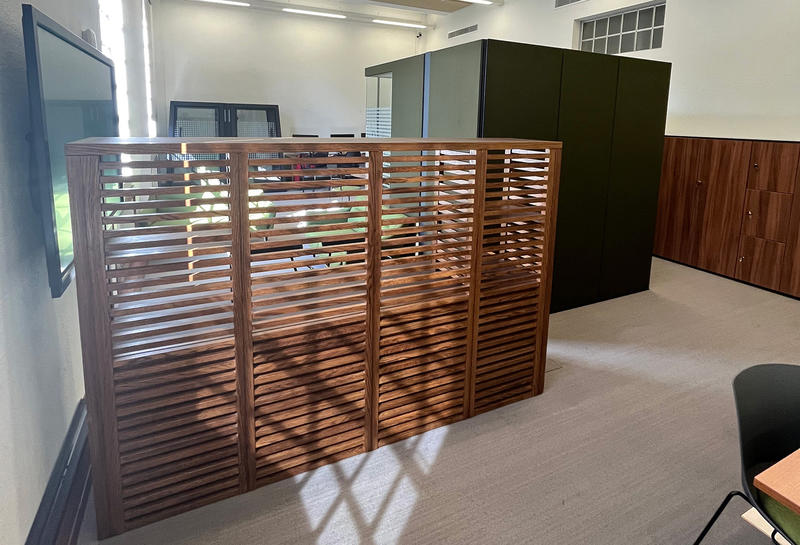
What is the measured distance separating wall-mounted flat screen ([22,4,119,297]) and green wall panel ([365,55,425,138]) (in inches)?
102

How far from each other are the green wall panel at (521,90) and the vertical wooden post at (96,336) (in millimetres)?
2699

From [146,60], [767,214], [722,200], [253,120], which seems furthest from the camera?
[253,120]

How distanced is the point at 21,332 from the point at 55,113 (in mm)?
783

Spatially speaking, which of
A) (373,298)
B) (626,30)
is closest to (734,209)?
(626,30)

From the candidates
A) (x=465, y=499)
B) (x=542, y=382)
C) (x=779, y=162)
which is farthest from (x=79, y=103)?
(x=779, y=162)

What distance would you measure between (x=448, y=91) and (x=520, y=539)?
10.2 feet

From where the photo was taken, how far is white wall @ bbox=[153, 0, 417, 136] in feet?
33.8

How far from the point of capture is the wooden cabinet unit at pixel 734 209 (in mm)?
5016

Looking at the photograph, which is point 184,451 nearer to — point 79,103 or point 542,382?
point 79,103

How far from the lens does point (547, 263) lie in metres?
2.93

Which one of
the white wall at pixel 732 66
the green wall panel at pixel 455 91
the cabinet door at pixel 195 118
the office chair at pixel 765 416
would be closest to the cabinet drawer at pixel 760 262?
the white wall at pixel 732 66

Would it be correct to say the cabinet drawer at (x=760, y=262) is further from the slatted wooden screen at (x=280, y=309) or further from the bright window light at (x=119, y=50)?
the bright window light at (x=119, y=50)

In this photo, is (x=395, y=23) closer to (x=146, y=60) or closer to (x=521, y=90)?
(x=146, y=60)

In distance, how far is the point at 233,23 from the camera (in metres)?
10.6
